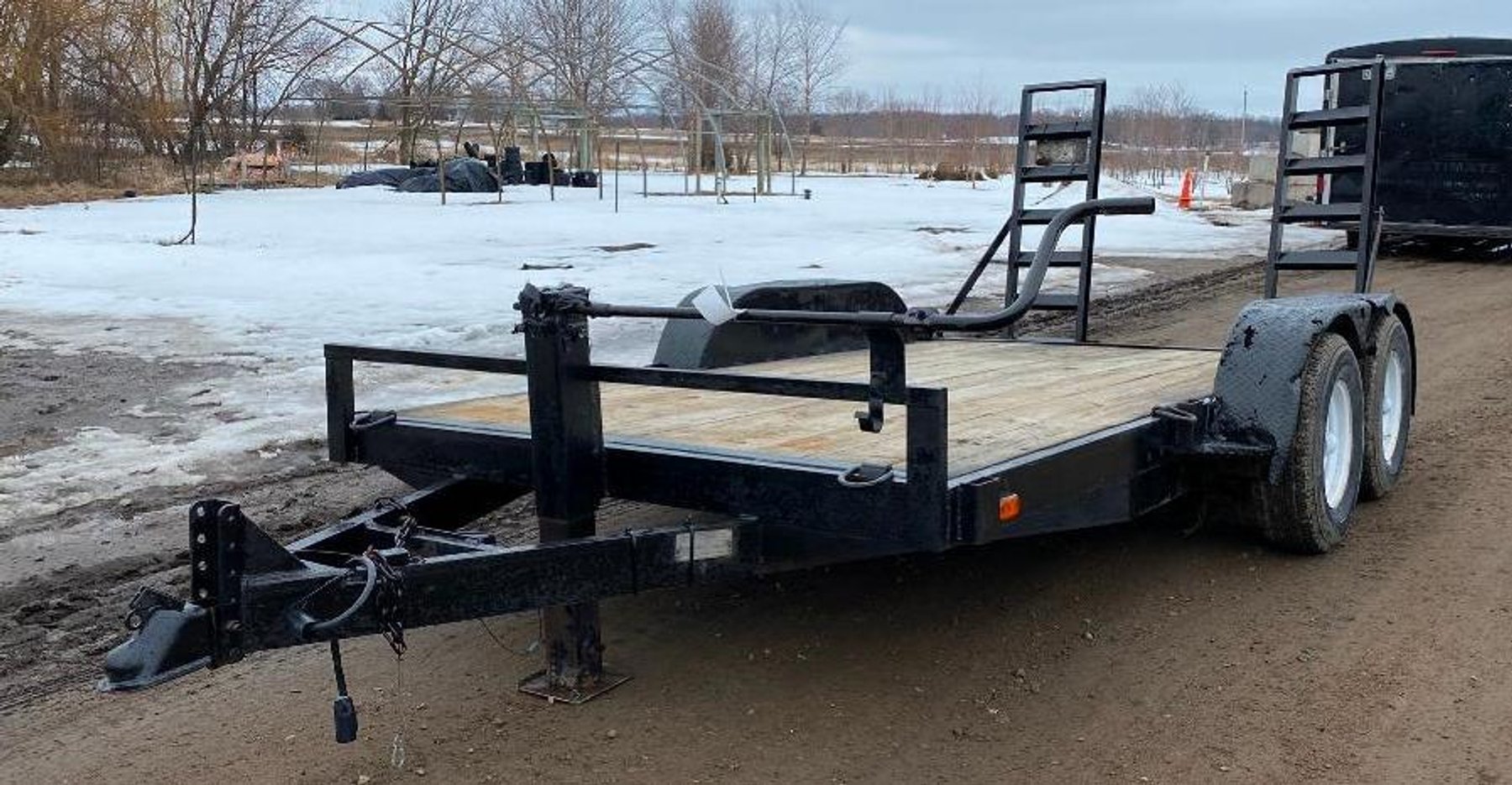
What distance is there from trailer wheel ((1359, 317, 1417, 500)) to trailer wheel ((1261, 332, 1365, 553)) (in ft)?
0.66

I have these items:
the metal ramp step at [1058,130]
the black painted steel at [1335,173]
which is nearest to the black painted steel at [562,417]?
the black painted steel at [1335,173]

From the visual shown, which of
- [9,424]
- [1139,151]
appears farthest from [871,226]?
[1139,151]

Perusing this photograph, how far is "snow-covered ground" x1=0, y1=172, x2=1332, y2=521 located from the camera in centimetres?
767

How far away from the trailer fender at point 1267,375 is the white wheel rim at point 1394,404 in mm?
1088

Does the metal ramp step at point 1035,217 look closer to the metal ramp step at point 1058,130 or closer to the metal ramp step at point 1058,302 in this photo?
the metal ramp step at point 1058,302

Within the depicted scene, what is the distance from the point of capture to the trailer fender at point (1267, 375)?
14.5 ft

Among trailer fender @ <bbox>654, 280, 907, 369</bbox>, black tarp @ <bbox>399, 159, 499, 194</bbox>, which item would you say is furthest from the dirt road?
black tarp @ <bbox>399, 159, 499, 194</bbox>

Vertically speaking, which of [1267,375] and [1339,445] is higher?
[1267,375]

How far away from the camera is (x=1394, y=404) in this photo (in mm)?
5750

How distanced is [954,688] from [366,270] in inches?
485

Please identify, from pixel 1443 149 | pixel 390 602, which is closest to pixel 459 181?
pixel 1443 149

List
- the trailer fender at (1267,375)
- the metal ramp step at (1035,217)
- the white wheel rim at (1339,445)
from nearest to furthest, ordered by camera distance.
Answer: the trailer fender at (1267,375)
the white wheel rim at (1339,445)
the metal ramp step at (1035,217)

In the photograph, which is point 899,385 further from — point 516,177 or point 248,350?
point 516,177

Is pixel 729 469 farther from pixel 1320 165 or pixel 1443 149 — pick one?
pixel 1443 149
